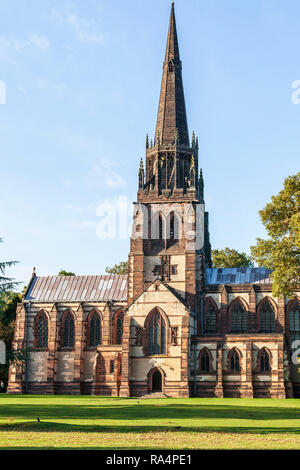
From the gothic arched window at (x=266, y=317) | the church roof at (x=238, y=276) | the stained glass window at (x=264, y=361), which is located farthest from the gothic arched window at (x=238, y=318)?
the stained glass window at (x=264, y=361)

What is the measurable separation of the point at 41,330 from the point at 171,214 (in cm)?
1952

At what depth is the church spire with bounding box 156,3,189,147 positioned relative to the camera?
70.6m

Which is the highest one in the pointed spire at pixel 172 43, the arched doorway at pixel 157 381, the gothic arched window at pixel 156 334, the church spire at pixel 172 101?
the pointed spire at pixel 172 43

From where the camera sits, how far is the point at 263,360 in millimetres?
58562

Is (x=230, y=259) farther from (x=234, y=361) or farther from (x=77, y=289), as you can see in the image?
(x=234, y=361)

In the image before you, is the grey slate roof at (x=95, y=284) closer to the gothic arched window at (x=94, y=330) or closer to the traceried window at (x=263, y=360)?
the gothic arched window at (x=94, y=330)

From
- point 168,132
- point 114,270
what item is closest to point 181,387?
point 168,132

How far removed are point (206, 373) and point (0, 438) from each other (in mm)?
40122

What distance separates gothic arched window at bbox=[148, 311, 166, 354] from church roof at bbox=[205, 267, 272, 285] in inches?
343

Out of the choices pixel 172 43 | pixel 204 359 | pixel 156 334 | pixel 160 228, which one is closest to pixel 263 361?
pixel 204 359

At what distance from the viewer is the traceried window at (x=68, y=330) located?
6894 centimetres

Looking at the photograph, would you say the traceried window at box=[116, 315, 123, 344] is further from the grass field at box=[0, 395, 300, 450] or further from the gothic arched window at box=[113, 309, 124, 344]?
the grass field at box=[0, 395, 300, 450]

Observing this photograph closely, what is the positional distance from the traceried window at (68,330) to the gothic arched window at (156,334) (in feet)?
39.5

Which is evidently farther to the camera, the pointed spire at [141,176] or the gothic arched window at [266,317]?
the pointed spire at [141,176]
